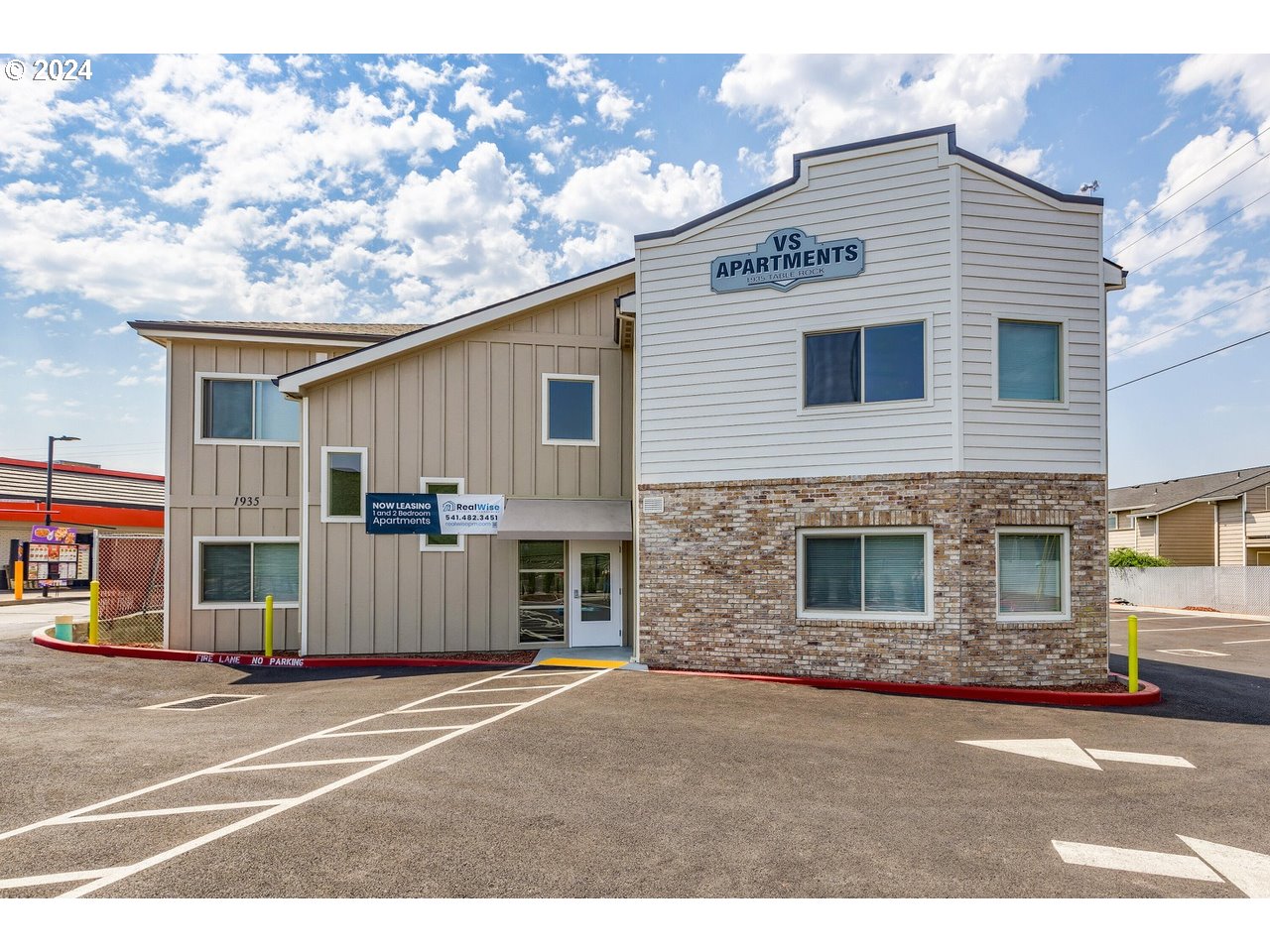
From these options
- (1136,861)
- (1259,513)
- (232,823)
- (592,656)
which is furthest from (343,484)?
(1259,513)

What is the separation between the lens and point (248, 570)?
49.8ft

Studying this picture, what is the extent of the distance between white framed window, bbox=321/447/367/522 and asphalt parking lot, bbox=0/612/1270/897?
4318 mm

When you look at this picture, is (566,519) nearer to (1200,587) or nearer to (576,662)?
(576,662)

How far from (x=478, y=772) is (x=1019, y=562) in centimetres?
842

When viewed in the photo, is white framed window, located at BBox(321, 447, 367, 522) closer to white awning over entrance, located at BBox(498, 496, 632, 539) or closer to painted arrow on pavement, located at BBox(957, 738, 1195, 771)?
white awning over entrance, located at BBox(498, 496, 632, 539)

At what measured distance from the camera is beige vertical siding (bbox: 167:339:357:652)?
14.9m

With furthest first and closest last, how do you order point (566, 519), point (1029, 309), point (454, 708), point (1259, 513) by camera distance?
point (1259, 513), point (566, 519), point (1029, 309), point (454, 708)

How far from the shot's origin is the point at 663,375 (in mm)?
12633

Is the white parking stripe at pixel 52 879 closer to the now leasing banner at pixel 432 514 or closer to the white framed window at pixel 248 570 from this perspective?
the now leasing banner at pixel 432 514

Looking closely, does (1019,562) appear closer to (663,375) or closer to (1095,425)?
(1095,425)

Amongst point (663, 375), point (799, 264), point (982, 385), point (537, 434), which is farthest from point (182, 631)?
point (982, 385)

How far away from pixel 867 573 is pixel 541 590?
21.0 feet

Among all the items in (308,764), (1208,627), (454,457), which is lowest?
(1208,627)

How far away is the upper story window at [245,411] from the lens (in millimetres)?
15328
